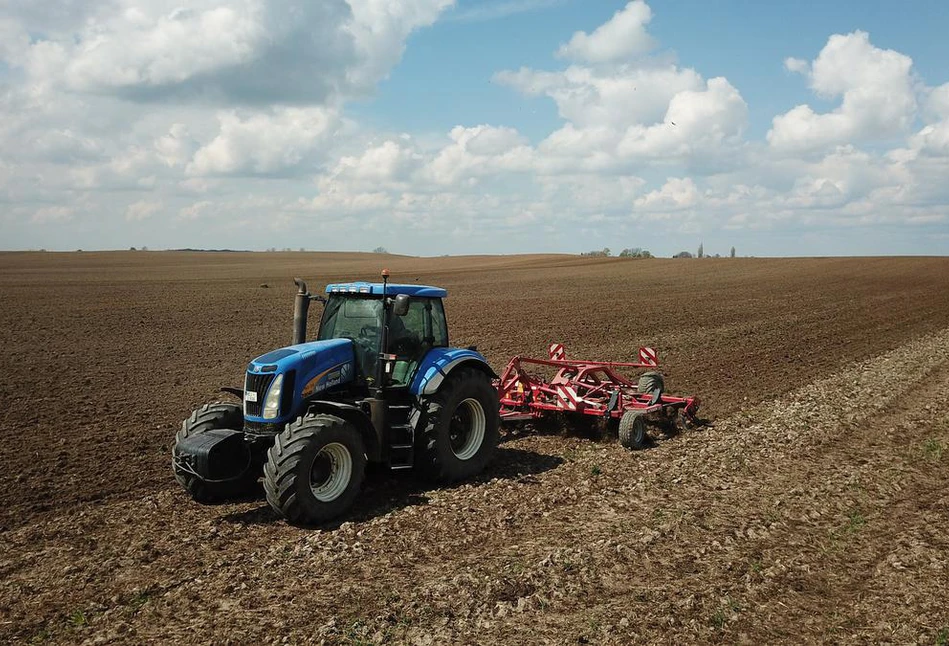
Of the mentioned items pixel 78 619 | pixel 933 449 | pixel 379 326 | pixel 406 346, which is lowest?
pixel 78 619

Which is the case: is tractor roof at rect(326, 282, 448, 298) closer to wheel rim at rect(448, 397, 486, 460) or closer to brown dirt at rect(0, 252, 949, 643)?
wheel rim at rect(448, 397, 486, 460)

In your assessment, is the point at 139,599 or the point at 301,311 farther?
the point at 301,311

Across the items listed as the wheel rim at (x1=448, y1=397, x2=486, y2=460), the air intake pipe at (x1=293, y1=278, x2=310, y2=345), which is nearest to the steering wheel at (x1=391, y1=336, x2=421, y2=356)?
the wheel rim at (x1=448, y1=397, x2=486, y2=460)

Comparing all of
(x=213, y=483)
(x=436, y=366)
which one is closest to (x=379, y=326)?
(x=436, y=366)

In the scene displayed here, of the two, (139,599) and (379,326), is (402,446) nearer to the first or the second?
(379,326)

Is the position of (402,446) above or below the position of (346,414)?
below

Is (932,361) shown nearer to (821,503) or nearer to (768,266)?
(821,503)

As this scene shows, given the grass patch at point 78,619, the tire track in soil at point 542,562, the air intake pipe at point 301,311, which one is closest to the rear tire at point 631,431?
the tire track in soil at point 542,562

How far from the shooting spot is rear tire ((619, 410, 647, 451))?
9.48 metres

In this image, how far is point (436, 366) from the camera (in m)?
8.12

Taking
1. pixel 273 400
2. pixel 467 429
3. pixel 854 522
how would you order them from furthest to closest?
pixel 467 429, pixel 273 400, pixel 854 522

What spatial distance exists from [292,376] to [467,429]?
2.17 metres

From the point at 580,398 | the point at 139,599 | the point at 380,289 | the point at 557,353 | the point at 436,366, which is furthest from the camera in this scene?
the point at 557,353

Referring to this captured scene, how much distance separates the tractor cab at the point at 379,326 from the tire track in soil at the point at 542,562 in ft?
4.00
